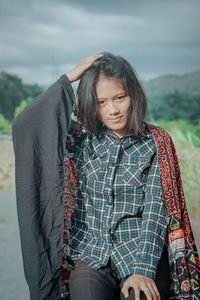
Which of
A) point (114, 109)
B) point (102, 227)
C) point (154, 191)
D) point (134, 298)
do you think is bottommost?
point (134, 298)

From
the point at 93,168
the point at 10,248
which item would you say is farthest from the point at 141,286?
the point at 10,248

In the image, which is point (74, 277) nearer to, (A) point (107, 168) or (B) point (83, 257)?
(B) point (83, 257)

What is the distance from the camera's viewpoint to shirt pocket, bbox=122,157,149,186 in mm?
1890

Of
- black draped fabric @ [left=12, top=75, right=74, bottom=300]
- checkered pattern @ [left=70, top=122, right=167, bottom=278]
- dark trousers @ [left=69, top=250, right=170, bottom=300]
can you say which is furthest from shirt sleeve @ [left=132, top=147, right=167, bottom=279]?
black draped fabric @ [left=12, top=75, right=74, bottom=300]

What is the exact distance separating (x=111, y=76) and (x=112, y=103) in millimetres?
136

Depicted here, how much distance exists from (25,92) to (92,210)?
26.3 feet

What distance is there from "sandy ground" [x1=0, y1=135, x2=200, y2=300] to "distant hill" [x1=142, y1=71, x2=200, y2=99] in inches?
135

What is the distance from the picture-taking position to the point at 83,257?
1840 millimetres

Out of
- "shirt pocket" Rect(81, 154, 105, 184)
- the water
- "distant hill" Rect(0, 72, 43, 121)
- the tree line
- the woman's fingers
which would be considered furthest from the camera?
"distant hill" Rect(0, 72, 43, 121)

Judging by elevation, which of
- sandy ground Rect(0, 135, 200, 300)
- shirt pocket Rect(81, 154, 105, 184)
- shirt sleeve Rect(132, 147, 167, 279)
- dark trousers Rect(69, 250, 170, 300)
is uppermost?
shirt pocket Rect(81, 154, 105, 184)

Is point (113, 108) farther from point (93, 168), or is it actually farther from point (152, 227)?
point (152, 227)

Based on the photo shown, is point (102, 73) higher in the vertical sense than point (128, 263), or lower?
higher

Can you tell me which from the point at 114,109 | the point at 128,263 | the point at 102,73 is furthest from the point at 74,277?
the point at 102,73

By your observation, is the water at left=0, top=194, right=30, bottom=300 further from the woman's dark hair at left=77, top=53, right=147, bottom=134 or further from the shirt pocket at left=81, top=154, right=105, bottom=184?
the woman's dark hair at left=77, top=53, right=147, bottom=134
